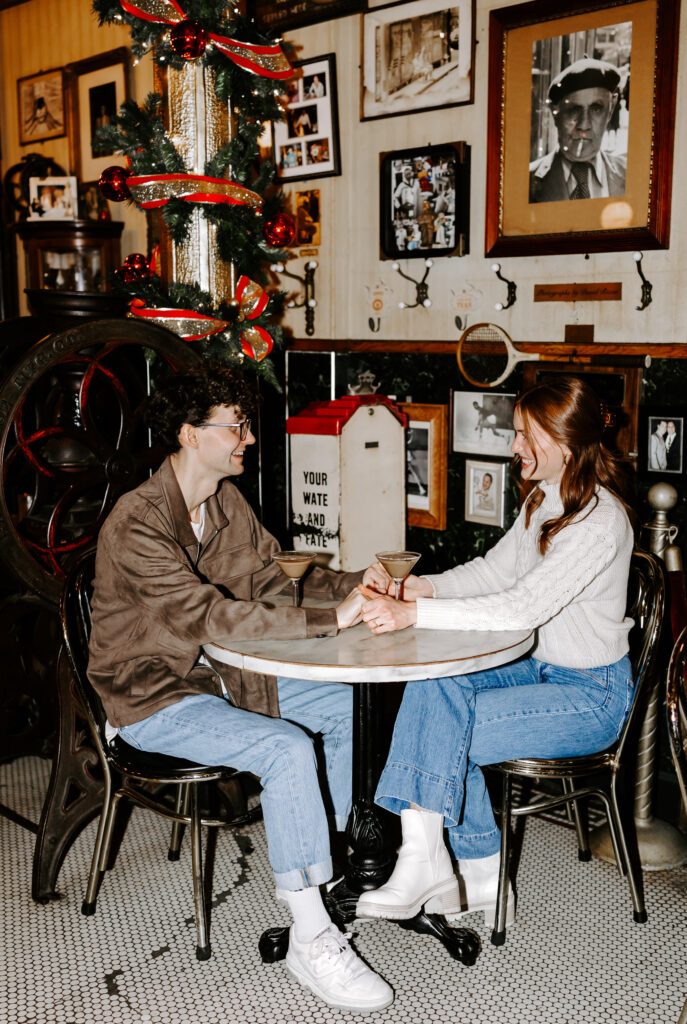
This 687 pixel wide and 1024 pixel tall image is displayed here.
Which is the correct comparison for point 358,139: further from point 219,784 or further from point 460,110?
point 219,784

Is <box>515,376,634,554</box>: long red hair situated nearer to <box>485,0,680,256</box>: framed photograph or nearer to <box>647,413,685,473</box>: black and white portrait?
<box>647,413,685,473</box>: black and white portrait

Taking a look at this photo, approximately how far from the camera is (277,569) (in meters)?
2.81

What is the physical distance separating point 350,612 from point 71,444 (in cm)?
140

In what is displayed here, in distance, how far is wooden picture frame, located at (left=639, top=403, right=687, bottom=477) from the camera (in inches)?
125

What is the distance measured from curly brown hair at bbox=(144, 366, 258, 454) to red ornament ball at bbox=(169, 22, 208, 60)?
4.08 ft

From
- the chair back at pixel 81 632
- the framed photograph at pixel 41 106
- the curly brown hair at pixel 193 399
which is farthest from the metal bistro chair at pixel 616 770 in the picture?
the framed photograph at pixel 41 106

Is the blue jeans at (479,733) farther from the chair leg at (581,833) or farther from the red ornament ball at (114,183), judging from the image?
the red ornament ball at (114,183)

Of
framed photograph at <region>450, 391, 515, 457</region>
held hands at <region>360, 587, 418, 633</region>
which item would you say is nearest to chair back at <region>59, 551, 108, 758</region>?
held hands at <region>360, 587, 418, 633</region>

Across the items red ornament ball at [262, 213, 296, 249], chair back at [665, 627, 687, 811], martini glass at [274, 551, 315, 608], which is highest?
red ornament ball at [262, 213, 296, 249]

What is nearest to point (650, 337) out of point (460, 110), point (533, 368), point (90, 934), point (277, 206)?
point (533, 368)

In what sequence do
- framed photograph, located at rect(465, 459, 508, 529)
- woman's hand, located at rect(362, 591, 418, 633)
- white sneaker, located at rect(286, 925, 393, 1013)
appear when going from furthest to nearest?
1. framed photograph, located at rect(465, 459, 508, 529)
2. woman's hand, located at rect(362, 591, 418, 633)
3. white sneaker, located at rect(286, 925, 393, 1013)

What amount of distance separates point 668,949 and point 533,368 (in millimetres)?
1948

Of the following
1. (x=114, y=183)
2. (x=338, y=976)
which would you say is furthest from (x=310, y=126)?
(x=338, y=976)

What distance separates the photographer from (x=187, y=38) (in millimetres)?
3166
